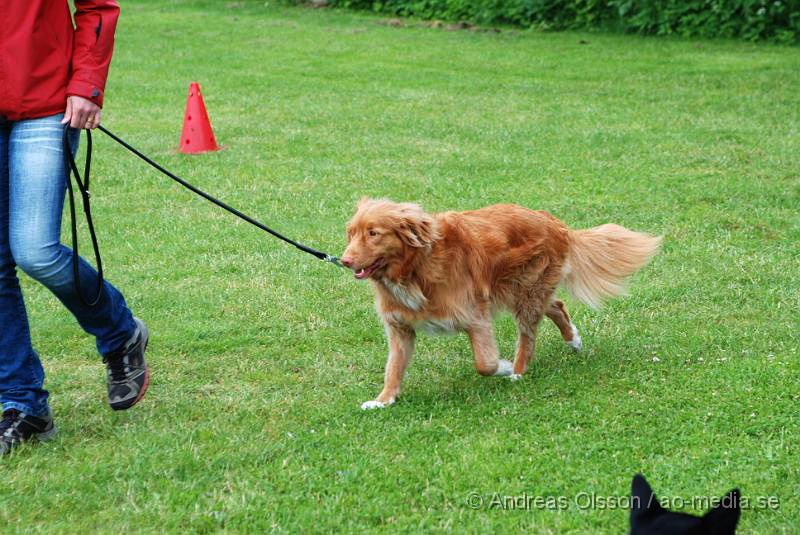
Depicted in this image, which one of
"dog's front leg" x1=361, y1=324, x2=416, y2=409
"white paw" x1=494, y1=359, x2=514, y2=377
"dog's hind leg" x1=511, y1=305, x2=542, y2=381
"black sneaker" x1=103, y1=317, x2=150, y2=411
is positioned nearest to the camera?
"black sneaker" x1=103, y1=317, x2=150, y2=411

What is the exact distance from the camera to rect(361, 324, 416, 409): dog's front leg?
500cm

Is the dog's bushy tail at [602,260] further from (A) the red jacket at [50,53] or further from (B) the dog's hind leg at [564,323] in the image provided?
(A) the red jacket at [50,53]

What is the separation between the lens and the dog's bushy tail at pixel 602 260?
5.62 meters

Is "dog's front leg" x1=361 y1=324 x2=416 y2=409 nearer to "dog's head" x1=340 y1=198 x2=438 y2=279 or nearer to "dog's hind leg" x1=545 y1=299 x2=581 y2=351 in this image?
"dog's head" x1=340 y1=198 x2=438 y2=279

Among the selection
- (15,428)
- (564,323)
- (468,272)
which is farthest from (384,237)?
(15,428)

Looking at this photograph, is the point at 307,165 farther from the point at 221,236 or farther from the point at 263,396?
the point at 263,396

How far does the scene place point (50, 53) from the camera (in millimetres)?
4121

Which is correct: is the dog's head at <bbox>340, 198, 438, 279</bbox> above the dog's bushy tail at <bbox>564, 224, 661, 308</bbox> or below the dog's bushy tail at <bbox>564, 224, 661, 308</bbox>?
above

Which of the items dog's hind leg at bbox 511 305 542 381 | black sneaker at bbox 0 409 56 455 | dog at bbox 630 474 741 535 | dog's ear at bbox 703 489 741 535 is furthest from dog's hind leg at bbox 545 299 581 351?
dog's ear at bbox 703 489 741 535

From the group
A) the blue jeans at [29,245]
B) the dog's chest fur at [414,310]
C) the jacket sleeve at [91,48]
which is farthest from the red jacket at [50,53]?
the dog's chest fur at [414,310]

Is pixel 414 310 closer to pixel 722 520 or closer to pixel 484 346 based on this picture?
pixel 484 346

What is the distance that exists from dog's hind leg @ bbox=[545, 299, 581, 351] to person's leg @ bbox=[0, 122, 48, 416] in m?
2.88

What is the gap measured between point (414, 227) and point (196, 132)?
686 cm

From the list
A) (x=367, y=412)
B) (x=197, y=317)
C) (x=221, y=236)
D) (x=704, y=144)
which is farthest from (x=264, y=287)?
(x=704, y=144)
